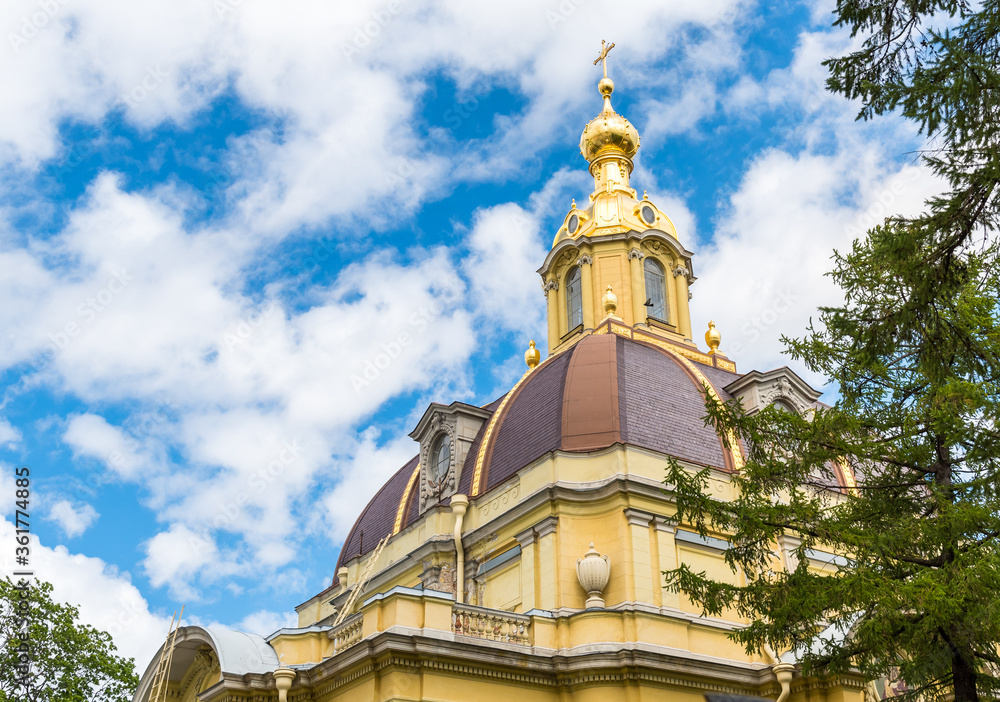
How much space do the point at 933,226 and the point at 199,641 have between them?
50.7 ft

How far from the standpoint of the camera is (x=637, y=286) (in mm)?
30328

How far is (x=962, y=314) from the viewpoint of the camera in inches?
482

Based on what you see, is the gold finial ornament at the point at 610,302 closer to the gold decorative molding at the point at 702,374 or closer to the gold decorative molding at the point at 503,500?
the gold decorative molding at the point at 702,374

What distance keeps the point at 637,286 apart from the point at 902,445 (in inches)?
704

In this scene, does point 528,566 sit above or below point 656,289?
below

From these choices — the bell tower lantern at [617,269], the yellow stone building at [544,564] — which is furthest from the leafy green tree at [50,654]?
the bell tower lantern at [617,269]

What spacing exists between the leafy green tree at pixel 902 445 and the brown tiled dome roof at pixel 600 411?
7388mm

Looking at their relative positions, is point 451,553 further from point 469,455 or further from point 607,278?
point 607,278

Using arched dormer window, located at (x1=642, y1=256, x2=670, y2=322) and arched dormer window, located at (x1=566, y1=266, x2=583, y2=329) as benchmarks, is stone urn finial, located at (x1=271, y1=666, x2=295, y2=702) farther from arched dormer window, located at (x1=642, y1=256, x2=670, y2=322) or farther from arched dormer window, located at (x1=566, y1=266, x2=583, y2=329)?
arched dormer window, located at (x1=642, y1=256, x2=670, y2=322)

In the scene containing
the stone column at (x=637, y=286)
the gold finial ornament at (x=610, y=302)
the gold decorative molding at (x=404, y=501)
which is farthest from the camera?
the stone column at (x=637, y=286)

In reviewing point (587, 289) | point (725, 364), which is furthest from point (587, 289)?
point (725, 364)

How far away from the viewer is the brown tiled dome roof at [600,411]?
2181 cm

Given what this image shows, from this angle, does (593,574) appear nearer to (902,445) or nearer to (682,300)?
(902,445)

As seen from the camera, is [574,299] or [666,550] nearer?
[666,550]
